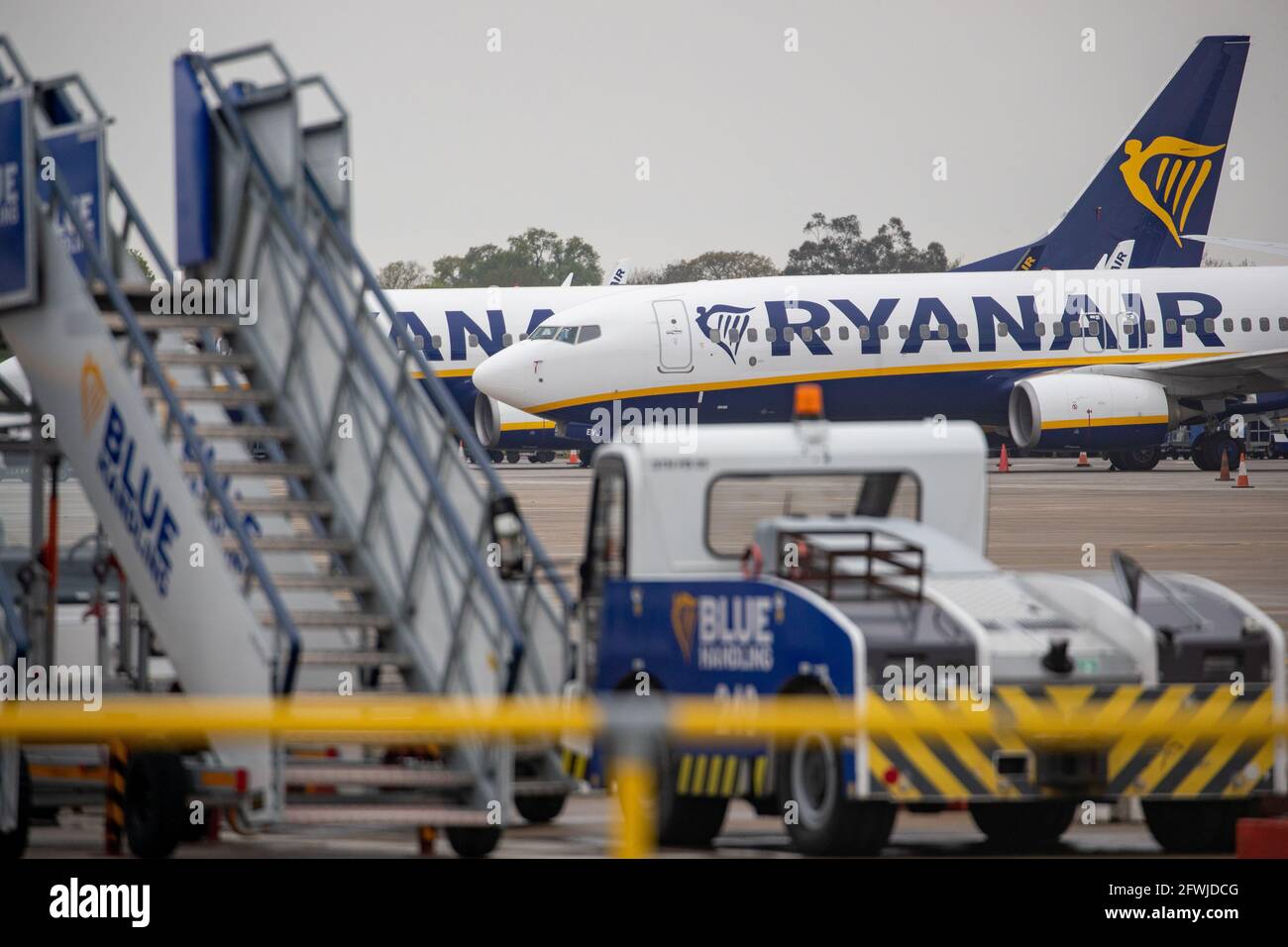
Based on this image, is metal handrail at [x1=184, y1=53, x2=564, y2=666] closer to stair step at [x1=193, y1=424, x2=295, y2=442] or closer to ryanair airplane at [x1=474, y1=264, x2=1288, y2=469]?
stair step at [x1=193, y1=424, x2=295, y2=442]

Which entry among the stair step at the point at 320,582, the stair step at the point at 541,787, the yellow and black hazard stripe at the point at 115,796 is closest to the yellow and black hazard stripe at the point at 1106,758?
the stair step at the point at 541,787

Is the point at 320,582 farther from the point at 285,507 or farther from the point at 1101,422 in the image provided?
the point at 1101,422

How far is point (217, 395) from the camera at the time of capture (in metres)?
11.7

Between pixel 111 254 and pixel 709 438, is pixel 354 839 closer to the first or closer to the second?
pixel 709 438

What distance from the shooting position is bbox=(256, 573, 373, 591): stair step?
1109cm

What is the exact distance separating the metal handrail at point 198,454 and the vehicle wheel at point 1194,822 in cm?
396

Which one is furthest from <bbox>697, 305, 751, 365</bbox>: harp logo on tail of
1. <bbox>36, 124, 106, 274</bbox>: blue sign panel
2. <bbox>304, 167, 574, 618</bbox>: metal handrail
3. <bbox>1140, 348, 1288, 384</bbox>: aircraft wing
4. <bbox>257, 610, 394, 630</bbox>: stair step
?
<bbox>257, 610, 394, 630</bbox>: stair step

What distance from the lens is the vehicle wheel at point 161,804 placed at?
9.70 m

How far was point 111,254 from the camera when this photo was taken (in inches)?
522

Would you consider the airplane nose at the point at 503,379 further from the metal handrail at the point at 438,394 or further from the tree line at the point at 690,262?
the tree line at the point at 690,262

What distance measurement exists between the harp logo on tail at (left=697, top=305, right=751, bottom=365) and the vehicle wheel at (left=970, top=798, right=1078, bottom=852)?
32.4 metres

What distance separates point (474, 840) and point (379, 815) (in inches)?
26.8

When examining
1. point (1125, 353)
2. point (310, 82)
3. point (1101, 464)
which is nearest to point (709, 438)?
point (310, 82)

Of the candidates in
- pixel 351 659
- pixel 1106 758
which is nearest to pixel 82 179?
pixel 351 659
